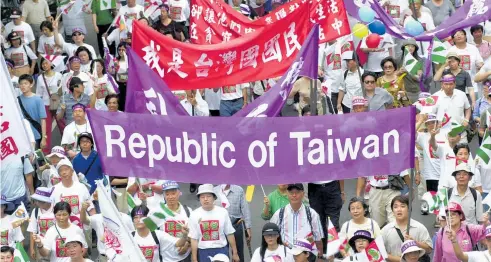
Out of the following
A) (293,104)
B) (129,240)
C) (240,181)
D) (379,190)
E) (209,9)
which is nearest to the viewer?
(240,181)

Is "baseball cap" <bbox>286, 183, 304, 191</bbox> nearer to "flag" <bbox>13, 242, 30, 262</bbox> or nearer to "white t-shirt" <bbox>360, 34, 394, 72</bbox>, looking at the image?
"flag" <bbox>13, 242, 30, 262</bbox>

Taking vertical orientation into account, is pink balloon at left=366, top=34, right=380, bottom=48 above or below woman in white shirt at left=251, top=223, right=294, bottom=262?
above

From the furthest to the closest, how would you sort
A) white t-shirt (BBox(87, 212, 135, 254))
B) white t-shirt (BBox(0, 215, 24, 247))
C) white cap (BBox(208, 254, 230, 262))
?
white t-shirt (BBox(0, 215, 24, 247)), white t-shirt (BBox(87, 212, 135, 254)), white cap (BBox(208, 254, 230, 262))

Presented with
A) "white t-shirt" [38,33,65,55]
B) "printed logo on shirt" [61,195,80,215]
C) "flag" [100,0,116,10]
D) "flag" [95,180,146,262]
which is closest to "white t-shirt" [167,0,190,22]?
"flag" [100,0,116,10]

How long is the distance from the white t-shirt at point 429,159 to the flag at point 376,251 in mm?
3413

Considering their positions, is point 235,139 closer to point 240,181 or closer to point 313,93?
point 240,181

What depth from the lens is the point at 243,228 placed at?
56.8 ft

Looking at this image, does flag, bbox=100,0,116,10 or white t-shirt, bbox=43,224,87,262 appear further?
flag, bbox=100,0,116,10

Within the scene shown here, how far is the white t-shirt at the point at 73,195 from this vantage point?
17.3 meters

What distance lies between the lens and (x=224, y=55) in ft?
59.6

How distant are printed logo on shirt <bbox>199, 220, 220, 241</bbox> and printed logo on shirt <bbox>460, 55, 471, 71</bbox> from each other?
5.75 m

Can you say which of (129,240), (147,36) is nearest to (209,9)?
(147,36)

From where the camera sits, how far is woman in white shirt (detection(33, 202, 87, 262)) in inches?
647

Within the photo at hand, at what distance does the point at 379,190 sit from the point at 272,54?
197cm
